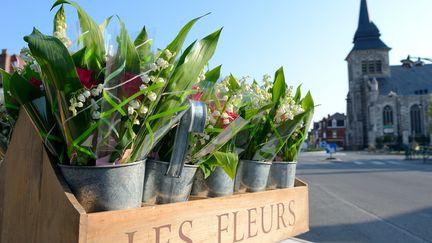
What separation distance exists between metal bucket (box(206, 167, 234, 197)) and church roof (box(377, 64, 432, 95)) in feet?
208

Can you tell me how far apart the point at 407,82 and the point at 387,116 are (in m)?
7.32

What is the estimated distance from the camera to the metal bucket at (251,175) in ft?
4.76

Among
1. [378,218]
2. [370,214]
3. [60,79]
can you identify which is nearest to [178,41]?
[60,79]

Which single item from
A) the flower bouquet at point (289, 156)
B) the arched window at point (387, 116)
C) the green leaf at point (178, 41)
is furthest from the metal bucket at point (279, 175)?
the arched window at point (387, 116)

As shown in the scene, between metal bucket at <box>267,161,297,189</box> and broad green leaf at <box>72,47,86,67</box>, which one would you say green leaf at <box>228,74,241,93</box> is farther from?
broad green leaf at <box>72,47,86,67</box>

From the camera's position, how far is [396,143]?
54.2m

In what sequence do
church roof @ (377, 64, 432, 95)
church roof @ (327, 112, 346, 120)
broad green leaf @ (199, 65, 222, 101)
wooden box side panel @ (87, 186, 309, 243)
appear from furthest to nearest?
church roof @ (327, 112, 346, 120) → church roof @ (377, 64, 432, 95) → broad green leaf @ (199, 65, 222, 101) → wooden box side panel @ (87, 186, 309, 243)

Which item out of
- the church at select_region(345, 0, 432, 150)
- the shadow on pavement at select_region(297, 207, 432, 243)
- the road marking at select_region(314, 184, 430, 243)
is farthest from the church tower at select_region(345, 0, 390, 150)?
the shadow on pavement at select_region(297, 207, 432, 243)

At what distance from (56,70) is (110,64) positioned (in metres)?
0.12

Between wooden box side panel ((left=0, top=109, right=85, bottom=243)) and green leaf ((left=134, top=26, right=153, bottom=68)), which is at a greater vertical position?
green leaf ((left=134, top=26, right=153, bottom=68))

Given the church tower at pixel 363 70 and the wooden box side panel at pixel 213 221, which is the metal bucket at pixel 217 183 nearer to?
the wooden box side panel at pixel 213 221

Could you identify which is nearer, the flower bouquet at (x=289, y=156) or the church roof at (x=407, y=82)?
the flower bouquet at (x=289, y=156)

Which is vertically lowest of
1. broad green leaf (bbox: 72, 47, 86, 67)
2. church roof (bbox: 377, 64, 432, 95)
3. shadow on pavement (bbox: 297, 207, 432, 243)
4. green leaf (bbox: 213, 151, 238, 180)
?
shadow on pavement (bbox: 297, 207, 432, 243)

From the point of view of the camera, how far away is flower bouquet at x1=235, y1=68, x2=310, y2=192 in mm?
1445
